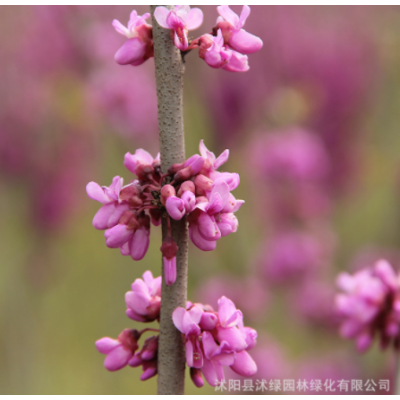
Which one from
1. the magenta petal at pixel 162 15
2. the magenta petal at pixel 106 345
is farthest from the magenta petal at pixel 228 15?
the magenta petal at pixel 106 345

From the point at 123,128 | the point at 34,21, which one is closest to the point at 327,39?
the point at 123,128

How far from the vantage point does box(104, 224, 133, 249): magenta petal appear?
0.79 m

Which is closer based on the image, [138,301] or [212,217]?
[212,217]

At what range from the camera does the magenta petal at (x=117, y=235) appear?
0.79m

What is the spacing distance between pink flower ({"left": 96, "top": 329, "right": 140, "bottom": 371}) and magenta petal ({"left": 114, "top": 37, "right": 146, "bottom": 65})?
55cm

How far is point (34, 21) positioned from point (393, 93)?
2.92 meters

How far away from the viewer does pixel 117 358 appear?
0.93m

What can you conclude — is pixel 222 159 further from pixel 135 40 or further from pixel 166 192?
pixel 135 40

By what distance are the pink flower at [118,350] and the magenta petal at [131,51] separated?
1.81ft

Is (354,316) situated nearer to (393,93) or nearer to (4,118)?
(4,118)

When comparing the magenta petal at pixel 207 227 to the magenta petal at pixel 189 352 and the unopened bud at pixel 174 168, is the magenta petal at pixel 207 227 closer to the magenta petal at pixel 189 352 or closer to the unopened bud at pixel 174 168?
the unopened bud at pixel 174 168

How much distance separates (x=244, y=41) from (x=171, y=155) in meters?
0.27

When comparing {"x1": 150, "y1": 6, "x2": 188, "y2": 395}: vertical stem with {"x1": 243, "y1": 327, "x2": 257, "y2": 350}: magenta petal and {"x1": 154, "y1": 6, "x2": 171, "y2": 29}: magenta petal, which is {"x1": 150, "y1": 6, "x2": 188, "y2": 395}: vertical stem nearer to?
{"x1": 154, "y1": 6, "x2": 171, "y2": 29}: magenta petal

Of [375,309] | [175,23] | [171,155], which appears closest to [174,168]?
[171,155]
